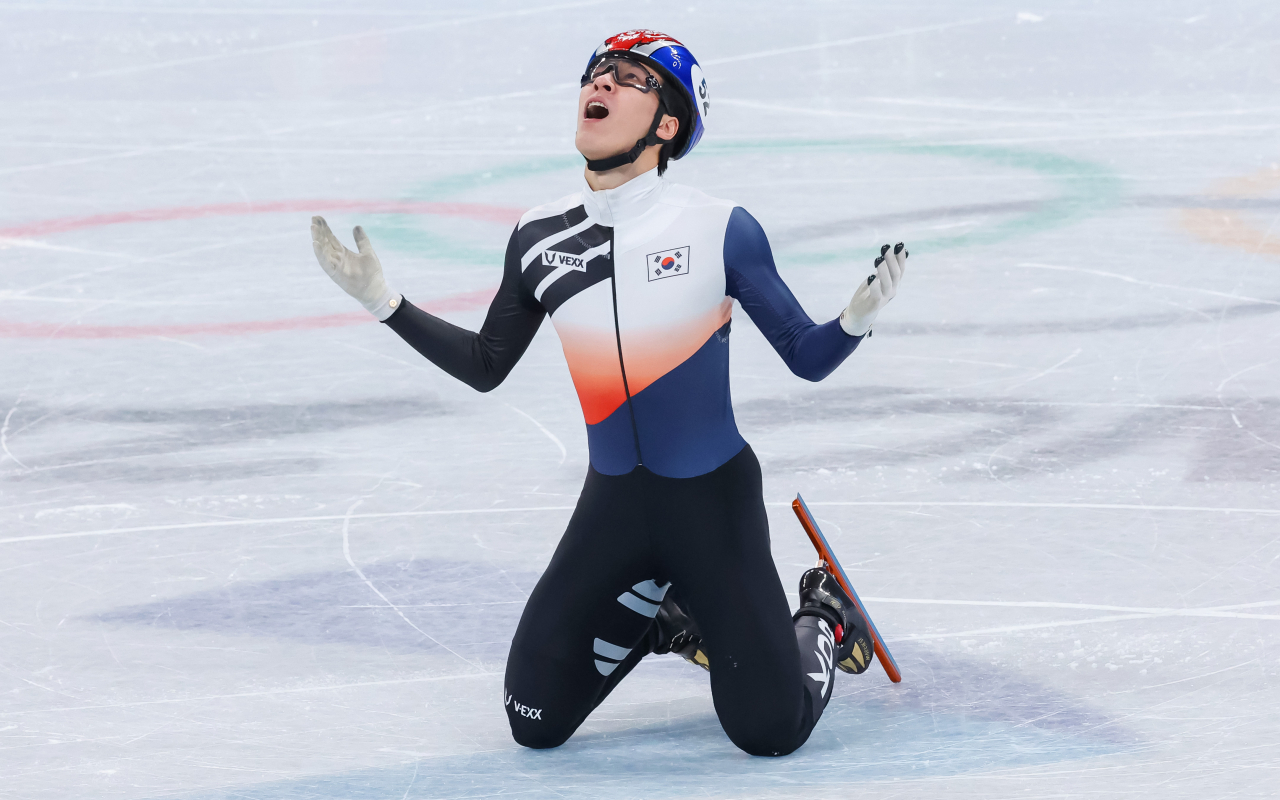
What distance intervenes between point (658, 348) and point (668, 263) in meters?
0.20

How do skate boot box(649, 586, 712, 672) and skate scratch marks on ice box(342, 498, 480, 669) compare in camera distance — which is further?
skate scratch marks on ice box(342, 498, 480, 669)

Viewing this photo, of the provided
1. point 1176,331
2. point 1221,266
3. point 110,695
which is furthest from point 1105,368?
point 110,695

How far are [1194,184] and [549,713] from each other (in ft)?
23.4

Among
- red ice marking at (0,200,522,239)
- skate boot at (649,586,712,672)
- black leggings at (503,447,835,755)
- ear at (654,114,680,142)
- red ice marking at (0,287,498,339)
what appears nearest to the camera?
black leggings at (503,447,835,755)

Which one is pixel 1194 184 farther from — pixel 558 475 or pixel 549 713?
pixel 549 713

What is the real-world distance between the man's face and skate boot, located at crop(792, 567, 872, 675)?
128 cm

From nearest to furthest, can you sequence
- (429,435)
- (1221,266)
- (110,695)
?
1. (110,695)
2. (429,435)
3. (1221,266)

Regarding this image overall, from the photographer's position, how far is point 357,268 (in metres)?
3.79

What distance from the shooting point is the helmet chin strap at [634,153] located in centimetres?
378

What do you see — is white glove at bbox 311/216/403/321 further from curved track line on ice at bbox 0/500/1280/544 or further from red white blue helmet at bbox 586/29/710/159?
curved track line on ice at bbox 0/500/1280/544

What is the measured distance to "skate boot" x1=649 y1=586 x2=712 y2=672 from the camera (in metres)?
4.05

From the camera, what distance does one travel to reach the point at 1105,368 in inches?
263

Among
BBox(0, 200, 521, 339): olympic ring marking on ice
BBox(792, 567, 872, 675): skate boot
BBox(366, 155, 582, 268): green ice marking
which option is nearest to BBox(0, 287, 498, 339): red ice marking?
BBox(0, 200, 521, 339): olympic ring marking on ice

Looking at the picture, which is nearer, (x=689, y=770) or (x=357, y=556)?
(x=689, y=770)
